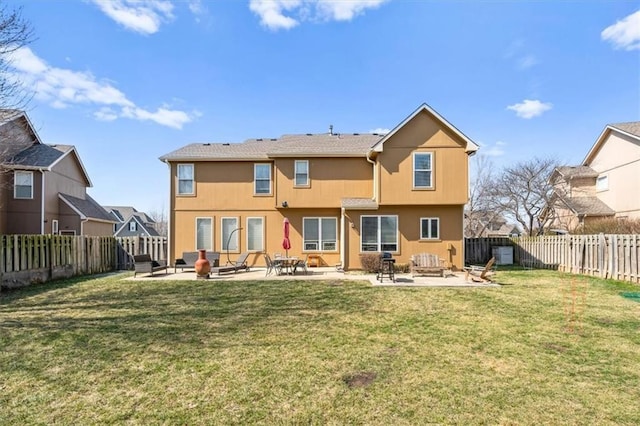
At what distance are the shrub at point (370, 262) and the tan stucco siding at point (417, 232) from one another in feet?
1.28

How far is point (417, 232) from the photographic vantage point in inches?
612

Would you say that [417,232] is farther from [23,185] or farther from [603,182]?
[23,185]

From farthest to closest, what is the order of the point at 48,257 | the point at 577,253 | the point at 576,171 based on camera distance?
the point at 576,171 → the point at 577,253 → the point at 48,257

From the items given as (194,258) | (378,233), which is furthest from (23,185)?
(378,233)

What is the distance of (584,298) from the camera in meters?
9.24

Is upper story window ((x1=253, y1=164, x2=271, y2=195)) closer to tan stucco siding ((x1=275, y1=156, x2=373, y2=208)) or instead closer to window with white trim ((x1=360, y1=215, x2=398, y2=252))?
tan stucco siding ((x1=275, y1=156, x2=373, y2=208))

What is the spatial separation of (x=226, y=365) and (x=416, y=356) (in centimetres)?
286

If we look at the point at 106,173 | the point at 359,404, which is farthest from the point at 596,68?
the point at 106,173

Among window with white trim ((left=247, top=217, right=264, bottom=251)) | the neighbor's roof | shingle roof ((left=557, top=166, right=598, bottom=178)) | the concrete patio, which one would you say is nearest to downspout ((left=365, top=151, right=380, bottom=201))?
the concrete patio

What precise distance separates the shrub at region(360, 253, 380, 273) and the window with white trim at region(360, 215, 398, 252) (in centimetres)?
51

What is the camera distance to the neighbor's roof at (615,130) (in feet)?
71.9

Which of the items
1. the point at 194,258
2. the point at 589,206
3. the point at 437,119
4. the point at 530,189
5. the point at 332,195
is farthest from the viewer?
the point at 530,189

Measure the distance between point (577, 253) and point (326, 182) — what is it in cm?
1165

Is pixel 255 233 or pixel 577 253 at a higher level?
pixel 255 233
